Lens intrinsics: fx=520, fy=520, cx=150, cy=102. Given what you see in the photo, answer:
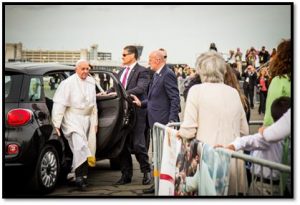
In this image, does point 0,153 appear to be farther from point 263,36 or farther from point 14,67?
point 263,36

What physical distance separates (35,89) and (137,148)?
1.43m

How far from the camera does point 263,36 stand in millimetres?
5730

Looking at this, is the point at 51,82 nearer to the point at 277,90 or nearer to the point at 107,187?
the point at 107,187

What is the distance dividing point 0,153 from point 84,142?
1020 millimetres

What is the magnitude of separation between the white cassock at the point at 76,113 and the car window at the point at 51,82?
0.06 m

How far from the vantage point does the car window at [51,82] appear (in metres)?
5.82

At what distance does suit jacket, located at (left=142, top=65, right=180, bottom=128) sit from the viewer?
19.4ft

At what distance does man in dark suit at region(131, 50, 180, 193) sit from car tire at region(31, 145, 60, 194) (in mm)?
1184

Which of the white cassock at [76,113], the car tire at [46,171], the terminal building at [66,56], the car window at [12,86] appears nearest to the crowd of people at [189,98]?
the white cassock at [76,113]

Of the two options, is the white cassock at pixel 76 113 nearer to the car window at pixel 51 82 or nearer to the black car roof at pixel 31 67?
the car window at pixel 51 82

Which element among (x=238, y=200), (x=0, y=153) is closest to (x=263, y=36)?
(x=238, y=200)

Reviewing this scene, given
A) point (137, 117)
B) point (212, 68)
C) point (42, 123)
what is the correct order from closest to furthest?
point (212, 68), point (42, 123), point (137, 117)

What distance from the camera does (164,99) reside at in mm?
5977

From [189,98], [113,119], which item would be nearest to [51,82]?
[113,119]
